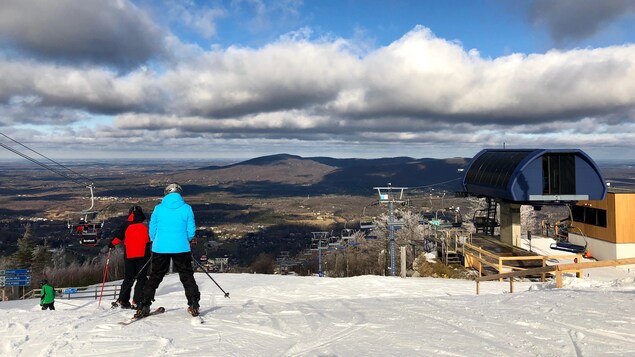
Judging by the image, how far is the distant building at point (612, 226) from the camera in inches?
992

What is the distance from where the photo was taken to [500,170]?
2680 centimetres

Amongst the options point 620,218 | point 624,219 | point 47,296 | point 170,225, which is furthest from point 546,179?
point 47,296

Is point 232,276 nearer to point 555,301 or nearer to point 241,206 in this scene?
point 555,301

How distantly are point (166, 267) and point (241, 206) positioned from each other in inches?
7037

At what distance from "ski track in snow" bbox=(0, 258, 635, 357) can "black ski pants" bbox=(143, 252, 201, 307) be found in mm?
372

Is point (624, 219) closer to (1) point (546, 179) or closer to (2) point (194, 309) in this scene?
(1) point (546, 179)

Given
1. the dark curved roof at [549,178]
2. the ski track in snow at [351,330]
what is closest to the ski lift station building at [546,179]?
the dark curved roof at [549,178]

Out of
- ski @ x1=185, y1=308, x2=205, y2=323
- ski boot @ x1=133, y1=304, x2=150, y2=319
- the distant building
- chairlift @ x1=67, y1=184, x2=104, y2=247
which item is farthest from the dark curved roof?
chairlift @ x1=67, y1=184, x2=104, y2=247

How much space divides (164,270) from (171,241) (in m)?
0.60

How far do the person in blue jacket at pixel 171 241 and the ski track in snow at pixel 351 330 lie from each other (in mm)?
445

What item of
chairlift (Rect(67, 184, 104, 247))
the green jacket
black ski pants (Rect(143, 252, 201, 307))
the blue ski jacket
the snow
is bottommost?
the green jacket

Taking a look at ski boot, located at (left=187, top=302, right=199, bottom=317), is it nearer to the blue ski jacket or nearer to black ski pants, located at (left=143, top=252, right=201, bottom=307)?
black ski pants, located at (left=143, top=252, right=201, bottom=307)

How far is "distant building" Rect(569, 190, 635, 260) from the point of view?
992 inches

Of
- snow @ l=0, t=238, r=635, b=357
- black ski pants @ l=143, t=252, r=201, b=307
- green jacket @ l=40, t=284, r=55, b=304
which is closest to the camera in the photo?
snow @ l=0, t=238, r=635, b=357
